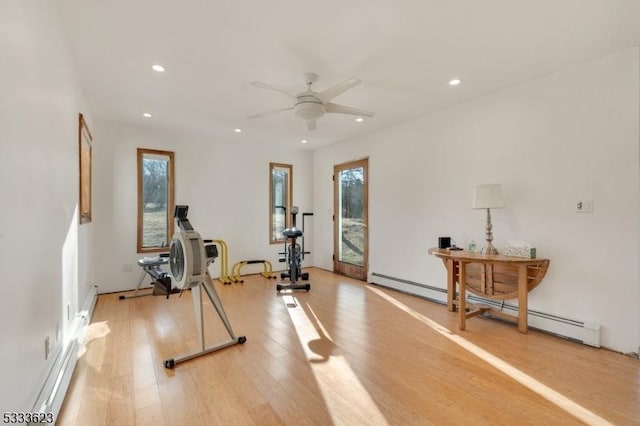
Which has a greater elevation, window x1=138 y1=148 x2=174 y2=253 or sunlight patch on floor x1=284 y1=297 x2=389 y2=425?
window x1=138 y1=148 x2=174 y2=253

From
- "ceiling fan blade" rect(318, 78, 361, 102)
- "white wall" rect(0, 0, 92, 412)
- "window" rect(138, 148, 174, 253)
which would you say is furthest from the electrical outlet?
"window" rect(138, 148, 174, 253)

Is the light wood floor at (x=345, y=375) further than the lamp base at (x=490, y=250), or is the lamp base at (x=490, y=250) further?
the lamp base at (x=490, y=250)

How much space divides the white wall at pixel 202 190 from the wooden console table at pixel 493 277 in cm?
378

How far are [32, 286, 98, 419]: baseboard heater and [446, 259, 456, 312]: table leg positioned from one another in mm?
3834

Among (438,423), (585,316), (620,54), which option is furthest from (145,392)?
(620,54)

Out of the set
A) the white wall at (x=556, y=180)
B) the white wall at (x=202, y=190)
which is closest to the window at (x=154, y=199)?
the white wall at (x=202, y=190)

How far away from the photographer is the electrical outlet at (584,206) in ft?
9.73

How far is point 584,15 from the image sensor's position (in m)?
2.28

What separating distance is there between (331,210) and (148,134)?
3635 millimetres

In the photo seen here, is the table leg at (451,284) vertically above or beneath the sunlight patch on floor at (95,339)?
above

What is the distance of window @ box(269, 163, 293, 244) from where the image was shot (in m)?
6.50

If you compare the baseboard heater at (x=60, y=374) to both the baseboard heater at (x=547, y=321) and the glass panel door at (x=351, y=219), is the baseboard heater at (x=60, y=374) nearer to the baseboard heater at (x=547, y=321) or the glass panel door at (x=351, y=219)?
the baseboard heater at (x=547, y=321)

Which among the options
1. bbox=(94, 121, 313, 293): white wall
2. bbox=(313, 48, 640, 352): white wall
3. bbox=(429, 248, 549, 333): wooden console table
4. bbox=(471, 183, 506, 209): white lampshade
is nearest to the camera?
bbox=(313, 48, 640, 352): white wall

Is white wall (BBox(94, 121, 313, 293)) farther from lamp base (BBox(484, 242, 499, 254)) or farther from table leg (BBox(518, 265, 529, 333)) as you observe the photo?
table leg (BBox(518, 265, 529, 333))
